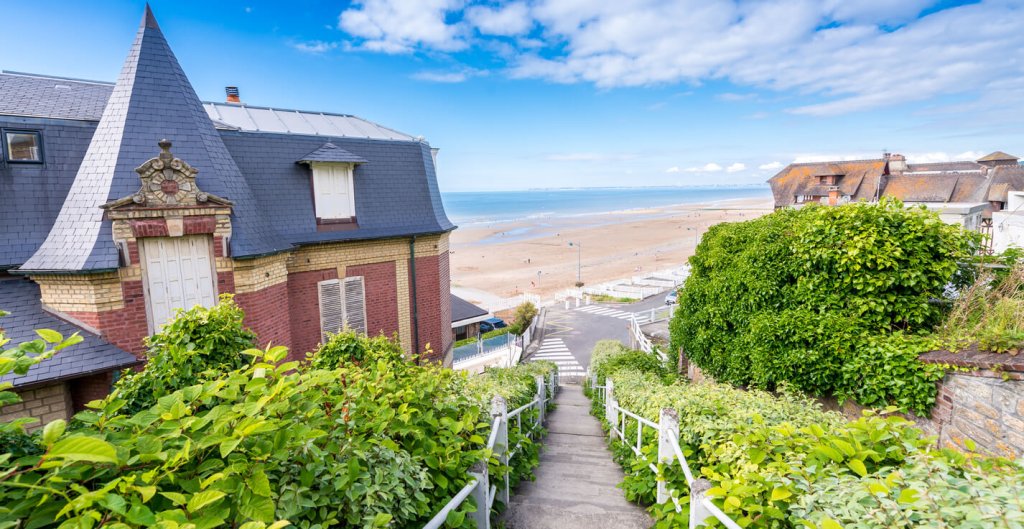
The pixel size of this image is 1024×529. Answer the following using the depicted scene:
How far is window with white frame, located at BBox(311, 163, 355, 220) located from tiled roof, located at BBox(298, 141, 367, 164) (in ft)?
0.84

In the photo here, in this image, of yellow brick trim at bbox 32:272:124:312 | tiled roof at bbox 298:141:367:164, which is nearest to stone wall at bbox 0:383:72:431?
yellow brick trim at bbox 32:272:124:312

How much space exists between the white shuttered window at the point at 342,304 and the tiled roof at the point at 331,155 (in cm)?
320

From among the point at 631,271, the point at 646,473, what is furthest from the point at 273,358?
the point at 631,271

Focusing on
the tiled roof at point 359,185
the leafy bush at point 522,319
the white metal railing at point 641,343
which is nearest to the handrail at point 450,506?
the tiled roof at point 359,185

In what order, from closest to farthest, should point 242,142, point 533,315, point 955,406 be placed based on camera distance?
point 955,406
point 242,142
point 533,315

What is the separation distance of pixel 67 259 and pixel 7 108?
3.95 meters

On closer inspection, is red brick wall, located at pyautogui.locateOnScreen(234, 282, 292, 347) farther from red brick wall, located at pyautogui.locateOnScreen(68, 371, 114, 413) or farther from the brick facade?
red brick wall, located at pyautogui.locateOnScreen(68, 371, 114, 413)

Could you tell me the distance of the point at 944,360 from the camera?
5863 millimetres

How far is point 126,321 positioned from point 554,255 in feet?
188

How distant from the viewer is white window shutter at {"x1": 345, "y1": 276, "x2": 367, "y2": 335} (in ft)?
41.5

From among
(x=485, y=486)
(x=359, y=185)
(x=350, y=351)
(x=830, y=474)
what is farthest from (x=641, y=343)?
(x=485, y=486)

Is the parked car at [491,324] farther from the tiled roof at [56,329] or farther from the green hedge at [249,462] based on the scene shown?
the green hedge at [249,462]

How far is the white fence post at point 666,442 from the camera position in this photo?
5136mm

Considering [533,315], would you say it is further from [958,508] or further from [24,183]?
[958,508]
